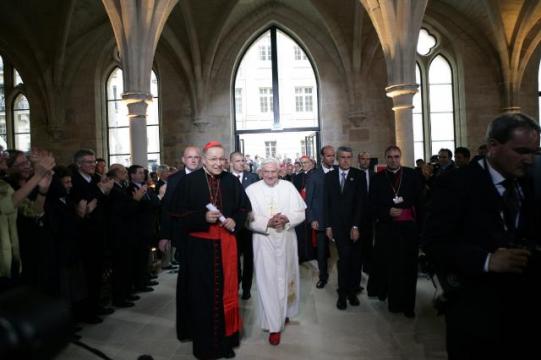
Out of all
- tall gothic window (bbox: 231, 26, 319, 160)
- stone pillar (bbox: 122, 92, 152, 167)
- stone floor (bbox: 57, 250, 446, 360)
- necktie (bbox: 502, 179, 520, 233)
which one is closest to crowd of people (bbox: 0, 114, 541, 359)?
necktie (bbox: 502, 179, 520, 233)

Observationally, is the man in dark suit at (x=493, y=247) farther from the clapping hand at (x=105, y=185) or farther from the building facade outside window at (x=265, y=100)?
the building facade outside window at (x=265, y=100)

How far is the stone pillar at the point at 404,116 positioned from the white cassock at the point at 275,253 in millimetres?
5623

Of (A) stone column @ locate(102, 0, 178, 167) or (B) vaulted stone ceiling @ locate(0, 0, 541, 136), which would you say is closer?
(A) stone column @ locate(102, 0, 178, 167)

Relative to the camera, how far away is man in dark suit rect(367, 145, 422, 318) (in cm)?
513

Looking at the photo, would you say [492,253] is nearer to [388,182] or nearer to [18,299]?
[18,299]

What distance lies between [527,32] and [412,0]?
7060mm

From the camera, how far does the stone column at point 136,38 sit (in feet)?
29.6

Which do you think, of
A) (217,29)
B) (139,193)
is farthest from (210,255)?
(217,29)

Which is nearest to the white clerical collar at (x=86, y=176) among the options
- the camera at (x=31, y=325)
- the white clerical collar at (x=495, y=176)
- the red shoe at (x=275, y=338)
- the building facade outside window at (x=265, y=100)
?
the red shoe at (x=275, y=338)

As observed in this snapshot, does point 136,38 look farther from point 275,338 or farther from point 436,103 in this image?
point 436,103

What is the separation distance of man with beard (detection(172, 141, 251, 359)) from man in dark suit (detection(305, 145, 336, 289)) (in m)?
2.49

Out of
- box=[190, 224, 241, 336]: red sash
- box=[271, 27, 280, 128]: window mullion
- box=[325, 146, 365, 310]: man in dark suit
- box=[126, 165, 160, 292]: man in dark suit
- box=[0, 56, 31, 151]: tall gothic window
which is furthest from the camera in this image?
box=[271, 27, 280, 128]: window mullion

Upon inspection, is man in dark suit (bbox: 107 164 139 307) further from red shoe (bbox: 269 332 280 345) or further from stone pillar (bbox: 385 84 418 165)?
stone pillar (bbox: 385 84 418 165)

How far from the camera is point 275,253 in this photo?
14.7 ft
